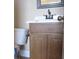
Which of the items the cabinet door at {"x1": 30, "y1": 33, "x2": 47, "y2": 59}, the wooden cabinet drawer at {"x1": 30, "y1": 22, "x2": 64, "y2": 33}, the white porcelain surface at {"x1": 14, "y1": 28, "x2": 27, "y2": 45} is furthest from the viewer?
the white porcelain surface at {"x1": 14, "y1": 28, "x2": 27, "y2": 45}

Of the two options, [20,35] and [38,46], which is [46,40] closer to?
[38,46]

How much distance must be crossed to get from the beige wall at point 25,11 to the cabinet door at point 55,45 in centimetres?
94

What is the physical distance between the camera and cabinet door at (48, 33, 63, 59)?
6.88ft

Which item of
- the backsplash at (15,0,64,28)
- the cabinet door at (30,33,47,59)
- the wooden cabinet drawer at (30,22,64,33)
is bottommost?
the cabinet door at (30,33,47,59)

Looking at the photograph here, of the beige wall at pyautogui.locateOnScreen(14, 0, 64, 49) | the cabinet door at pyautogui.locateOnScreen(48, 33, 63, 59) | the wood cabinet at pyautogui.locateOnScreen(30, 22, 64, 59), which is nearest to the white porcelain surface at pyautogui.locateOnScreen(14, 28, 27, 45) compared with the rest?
the beige wall at pyautogui.locateOnScreen(14, 0, 64, 49)

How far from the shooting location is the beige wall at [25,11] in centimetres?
314

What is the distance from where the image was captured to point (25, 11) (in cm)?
334

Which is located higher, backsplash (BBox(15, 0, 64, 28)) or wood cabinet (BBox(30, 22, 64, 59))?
backsplash (BBox(15, 0, 64, 28))

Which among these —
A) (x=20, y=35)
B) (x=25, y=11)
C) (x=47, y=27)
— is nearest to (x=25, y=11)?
(x=25, y=11)

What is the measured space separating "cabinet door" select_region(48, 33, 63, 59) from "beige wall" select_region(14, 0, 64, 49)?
0.94 metres

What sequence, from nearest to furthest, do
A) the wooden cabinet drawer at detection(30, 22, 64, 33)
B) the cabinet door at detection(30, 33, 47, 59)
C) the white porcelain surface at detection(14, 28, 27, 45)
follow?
the wooden cabinet drawer at detection(30, 22, 64, 33)
the cabinet door at detection(30, 33, 47, 59)
the white porcelain surface at detection(14, 28, 27, 45)

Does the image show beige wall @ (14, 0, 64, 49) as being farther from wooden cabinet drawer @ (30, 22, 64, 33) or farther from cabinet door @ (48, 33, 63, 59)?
cabinet door @ (48, 33, 63, 59)

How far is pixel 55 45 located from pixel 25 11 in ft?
4.97
